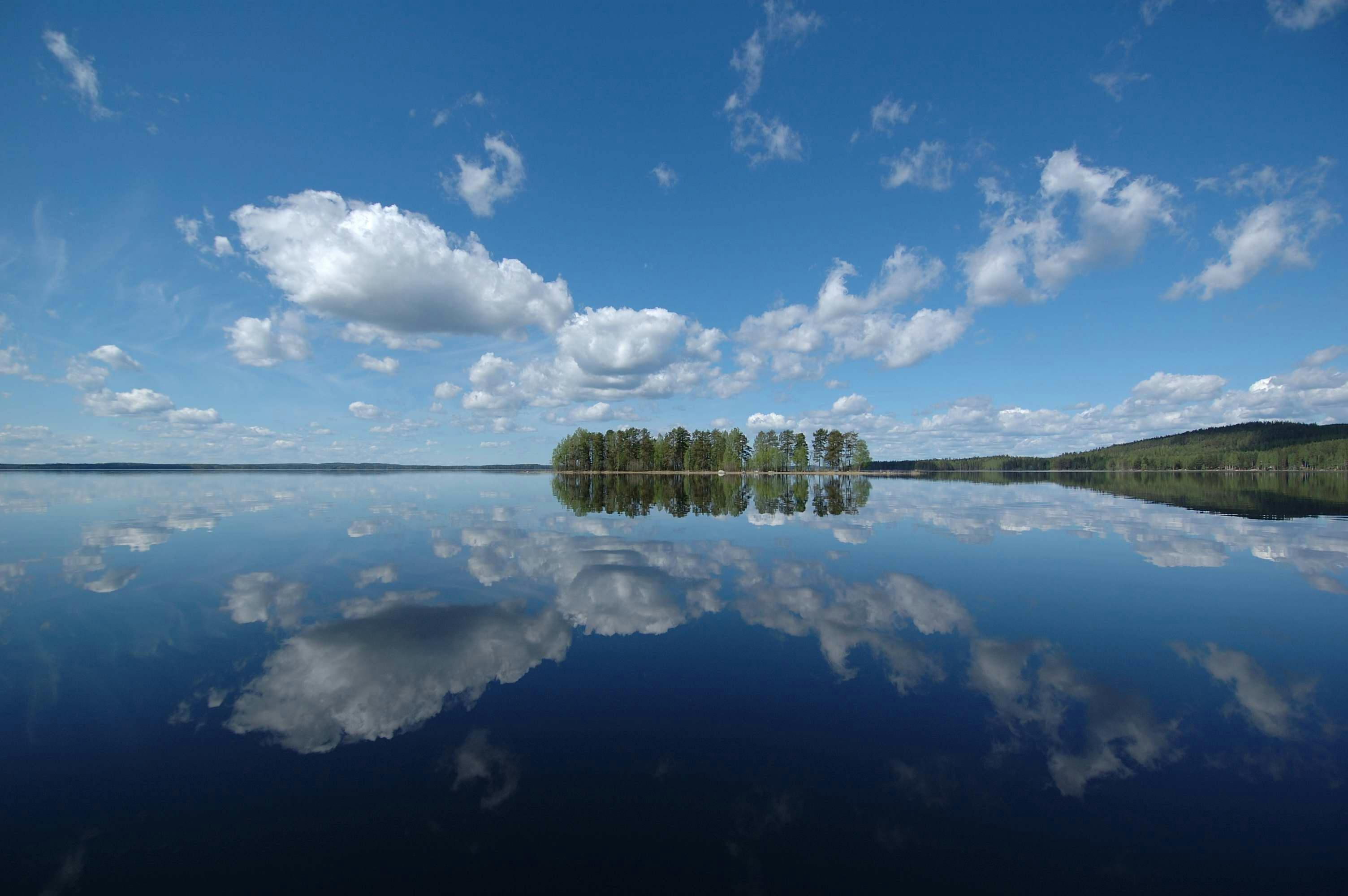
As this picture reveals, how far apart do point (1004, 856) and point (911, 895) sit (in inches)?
50.8

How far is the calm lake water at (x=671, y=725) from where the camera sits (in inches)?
215

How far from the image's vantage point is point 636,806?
6.18 meters

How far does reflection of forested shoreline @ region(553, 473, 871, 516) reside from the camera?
1581 inches

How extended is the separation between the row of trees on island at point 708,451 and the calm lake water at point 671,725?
136m

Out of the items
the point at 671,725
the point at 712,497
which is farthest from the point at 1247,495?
the point at 671,725

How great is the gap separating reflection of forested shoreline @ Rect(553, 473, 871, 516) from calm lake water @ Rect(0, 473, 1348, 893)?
20855 millimetres

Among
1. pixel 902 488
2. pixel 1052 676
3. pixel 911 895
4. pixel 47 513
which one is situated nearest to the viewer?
pixel 911 895

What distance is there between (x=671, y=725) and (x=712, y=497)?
160 ft

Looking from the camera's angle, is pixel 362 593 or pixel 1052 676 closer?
pixel 1052 676

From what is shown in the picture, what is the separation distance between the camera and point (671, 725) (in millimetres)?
8078

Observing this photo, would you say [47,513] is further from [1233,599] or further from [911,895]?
[1233,599]

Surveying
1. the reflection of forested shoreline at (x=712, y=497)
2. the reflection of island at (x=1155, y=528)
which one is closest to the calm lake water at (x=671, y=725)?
the reflection of island at (x=1155, y=528)

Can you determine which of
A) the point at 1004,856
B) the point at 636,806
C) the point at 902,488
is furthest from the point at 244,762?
the point at 902,488

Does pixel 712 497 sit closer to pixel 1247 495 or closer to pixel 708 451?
pixel 1247 495
